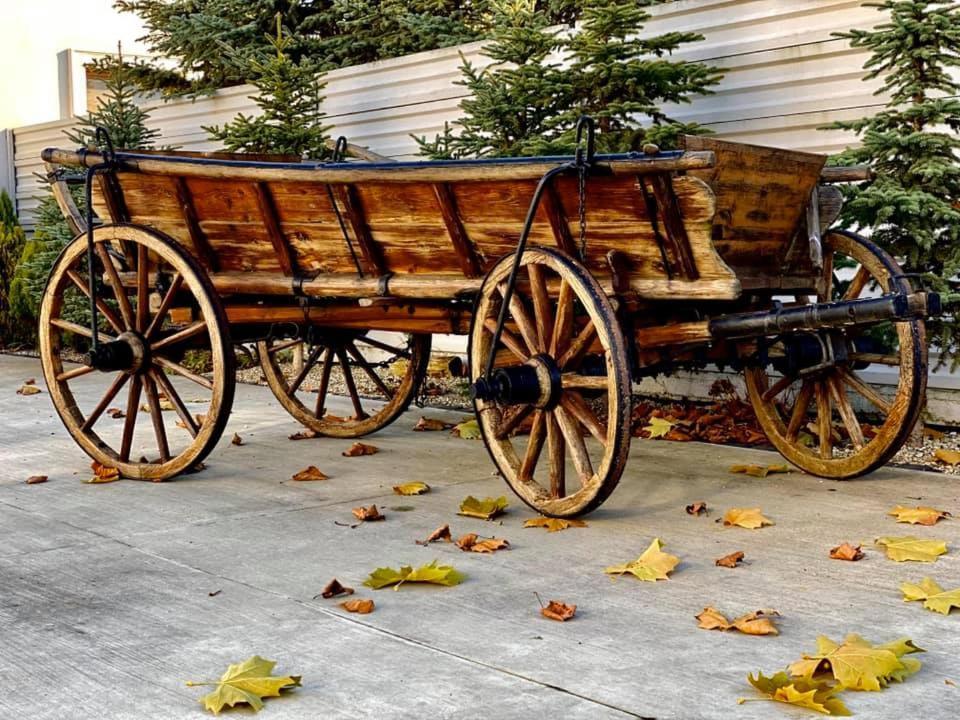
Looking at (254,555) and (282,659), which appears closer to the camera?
(282,659)

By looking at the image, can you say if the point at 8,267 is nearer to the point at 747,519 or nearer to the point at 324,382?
the point at 324,382

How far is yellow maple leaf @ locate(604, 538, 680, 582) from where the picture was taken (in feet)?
13.5

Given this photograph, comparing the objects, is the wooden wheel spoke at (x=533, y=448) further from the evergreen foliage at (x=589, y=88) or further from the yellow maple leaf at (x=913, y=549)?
the evergreen foliage at (x=589, y=88)

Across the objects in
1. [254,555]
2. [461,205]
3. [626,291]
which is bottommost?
[254,555]

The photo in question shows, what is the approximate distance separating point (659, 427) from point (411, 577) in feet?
10.4

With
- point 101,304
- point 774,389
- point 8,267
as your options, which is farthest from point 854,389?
point 8,267

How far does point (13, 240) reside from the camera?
13258mm

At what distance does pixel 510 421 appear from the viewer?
5176 millimetres

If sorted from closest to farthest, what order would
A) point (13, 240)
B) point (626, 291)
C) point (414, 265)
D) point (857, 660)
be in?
point (857, 660) → point (626, 291) → point (414, 265) → point (13, 240)

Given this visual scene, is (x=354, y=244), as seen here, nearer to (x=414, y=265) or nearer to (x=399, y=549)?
(x=414, y=265)

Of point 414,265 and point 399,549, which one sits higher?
point 414,265

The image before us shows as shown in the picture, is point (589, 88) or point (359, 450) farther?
point (589, 88)

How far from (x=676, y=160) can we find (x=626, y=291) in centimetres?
72

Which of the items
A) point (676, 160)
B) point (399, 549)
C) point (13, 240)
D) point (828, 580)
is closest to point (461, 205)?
point (676, 160)
